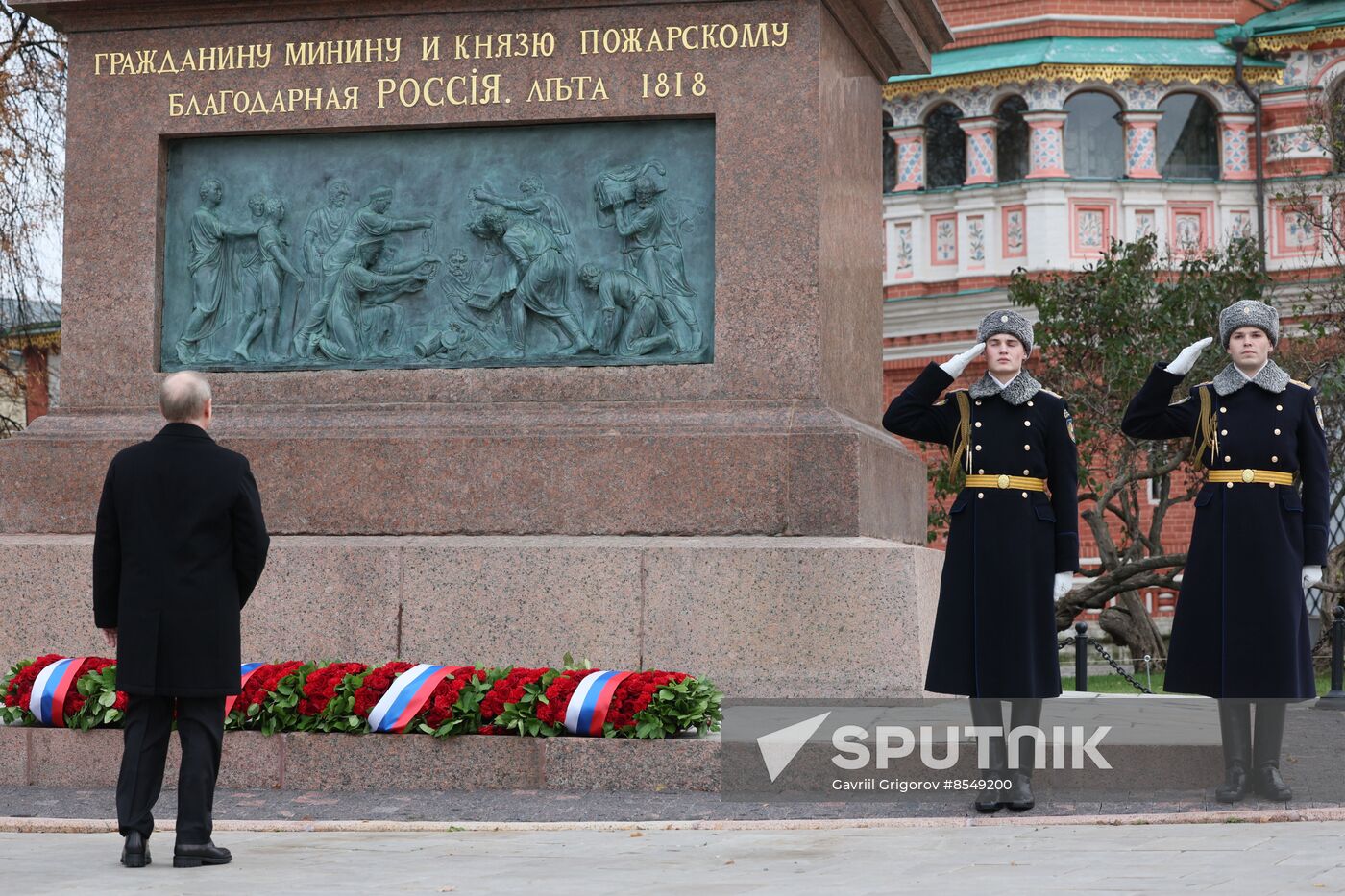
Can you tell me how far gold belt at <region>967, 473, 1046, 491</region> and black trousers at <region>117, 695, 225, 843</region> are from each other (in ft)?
9.55

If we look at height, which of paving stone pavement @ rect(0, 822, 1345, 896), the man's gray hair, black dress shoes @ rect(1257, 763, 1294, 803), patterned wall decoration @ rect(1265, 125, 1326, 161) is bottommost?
paving stone pavement @ rect(0, 822, 1345, 896)

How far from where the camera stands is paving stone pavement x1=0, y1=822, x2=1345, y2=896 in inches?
221

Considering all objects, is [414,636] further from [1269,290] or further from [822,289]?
[1269,290]

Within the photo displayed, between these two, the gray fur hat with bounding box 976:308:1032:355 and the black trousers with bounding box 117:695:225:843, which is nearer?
the black trousers with bounding box 117:695:225:843

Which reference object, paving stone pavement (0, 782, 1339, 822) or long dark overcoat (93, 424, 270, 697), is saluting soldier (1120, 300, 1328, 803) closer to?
paving stone pavement (0, 782, 1339, 822)

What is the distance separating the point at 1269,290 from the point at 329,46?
62.2ft

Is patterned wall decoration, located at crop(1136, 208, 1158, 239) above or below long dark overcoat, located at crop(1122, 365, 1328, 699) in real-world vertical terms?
above

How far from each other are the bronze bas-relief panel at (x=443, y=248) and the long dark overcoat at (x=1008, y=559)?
Result: 2.54 m

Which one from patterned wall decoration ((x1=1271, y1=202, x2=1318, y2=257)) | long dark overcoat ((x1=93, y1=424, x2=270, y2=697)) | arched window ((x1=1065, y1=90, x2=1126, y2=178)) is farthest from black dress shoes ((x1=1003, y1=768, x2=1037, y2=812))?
arched window ((x1=1065, y1=90, x2=1126, y2=178))

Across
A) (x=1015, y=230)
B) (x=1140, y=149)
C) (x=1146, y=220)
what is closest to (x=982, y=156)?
(x=1015, y=230)

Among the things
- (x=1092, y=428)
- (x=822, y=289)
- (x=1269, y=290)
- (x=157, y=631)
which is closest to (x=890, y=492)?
(x=822, y=289)

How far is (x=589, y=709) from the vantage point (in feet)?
26.6

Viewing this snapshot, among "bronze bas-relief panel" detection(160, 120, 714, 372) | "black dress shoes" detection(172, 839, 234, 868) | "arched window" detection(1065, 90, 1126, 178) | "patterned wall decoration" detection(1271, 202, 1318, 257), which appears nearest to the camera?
"black dress shoes" detection(172, 839, 234, 868)

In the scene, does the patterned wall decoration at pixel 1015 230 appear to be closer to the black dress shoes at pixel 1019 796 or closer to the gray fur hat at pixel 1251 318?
the gray fur hat at pixel 1251 318
